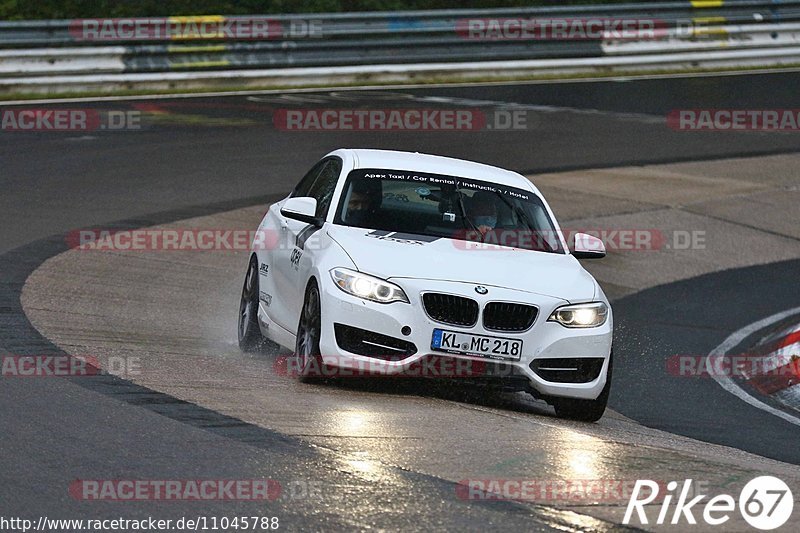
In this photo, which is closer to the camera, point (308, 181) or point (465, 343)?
point (465, 343)

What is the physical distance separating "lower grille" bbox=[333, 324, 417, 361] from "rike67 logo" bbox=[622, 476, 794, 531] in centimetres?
223

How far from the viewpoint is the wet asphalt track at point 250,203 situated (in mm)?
6574

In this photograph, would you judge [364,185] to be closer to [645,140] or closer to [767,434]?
[767,434]

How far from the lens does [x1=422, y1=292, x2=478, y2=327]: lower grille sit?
8727mm

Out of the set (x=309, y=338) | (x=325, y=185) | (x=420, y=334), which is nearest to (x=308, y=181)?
(x=325, y=185)

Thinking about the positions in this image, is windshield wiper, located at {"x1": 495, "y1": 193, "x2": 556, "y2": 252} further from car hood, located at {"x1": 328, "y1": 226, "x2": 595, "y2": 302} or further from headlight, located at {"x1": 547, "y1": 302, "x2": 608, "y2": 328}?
headlight, located at {"x1": 547, "y1": 302, "x2": 608, "y2": 328}

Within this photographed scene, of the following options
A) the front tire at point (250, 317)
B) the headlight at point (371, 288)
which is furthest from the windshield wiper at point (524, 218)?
the front tire at point (250, 317)

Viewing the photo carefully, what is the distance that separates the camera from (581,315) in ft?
29.6

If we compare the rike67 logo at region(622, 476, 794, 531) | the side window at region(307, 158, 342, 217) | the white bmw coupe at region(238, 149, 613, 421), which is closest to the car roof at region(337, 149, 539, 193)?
the white bmw coupe at region(238, 149, 613, 421)

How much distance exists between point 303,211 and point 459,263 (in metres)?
1.23

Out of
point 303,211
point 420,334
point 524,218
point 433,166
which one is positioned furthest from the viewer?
point 433,166

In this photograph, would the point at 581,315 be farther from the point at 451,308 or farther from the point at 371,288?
the point at 371,288

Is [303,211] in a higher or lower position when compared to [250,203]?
higher

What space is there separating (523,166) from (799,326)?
7.05 m
